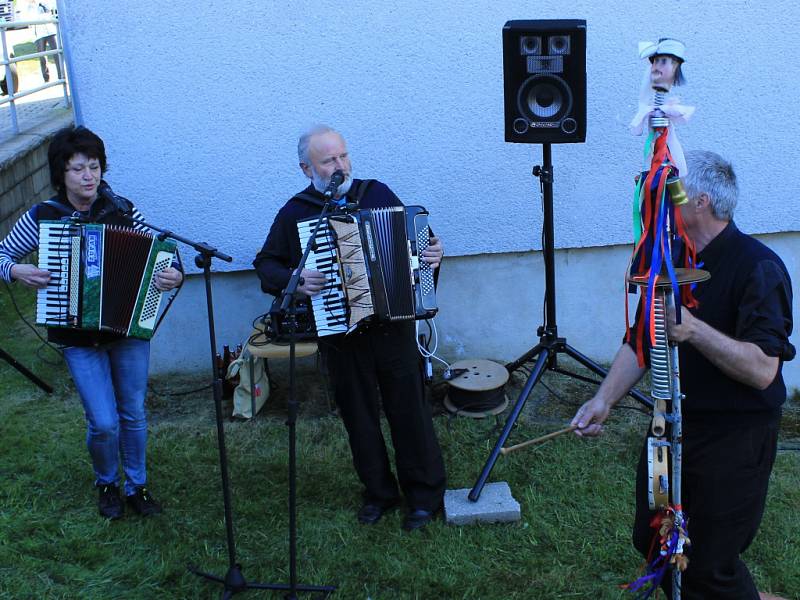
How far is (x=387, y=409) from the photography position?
3.89 meters

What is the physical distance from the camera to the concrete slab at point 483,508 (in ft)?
12.7

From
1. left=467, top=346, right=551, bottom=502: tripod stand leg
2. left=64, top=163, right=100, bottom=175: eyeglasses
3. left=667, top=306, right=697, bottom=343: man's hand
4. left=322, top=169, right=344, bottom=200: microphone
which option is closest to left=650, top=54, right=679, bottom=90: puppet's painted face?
left=667, top=306, right=697, bottom=343: man's hand

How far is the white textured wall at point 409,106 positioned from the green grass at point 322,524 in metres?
1.29

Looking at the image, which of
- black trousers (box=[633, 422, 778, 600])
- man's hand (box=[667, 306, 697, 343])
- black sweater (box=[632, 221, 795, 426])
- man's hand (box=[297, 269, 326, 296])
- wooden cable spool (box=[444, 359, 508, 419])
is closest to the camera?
man's hand (box=[667, 306, 697, 343])

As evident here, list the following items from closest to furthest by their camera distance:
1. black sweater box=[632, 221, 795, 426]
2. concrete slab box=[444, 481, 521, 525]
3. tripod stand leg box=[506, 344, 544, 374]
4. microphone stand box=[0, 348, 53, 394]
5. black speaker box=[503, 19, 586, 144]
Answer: black sweater box=[632, 221, 795, 426] → concrete slab box=[444, 481, 521, 525] → black speaker box=[503, 19, 586, 144] → tripod stand leg box=[506, 344, 544, 374] → microphone stand box=[0, 348, 53, 394]

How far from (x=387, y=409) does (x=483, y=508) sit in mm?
626

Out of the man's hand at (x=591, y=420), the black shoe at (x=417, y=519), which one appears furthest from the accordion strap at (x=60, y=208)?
the man's hand at (x=591, y=420)

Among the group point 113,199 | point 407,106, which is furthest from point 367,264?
point 407,106

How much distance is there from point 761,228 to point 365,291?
302cm

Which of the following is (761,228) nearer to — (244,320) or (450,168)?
(450,168)

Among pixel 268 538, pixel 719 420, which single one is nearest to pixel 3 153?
pixel 268 538

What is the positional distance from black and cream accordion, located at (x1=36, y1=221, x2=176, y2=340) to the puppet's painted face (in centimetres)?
→ 218

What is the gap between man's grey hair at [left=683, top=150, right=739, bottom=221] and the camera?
A: 245cm

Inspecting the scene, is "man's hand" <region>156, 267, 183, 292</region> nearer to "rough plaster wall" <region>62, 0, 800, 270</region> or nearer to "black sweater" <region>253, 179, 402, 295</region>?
"black sweater" <region>253, 179, 402, 295</region>
